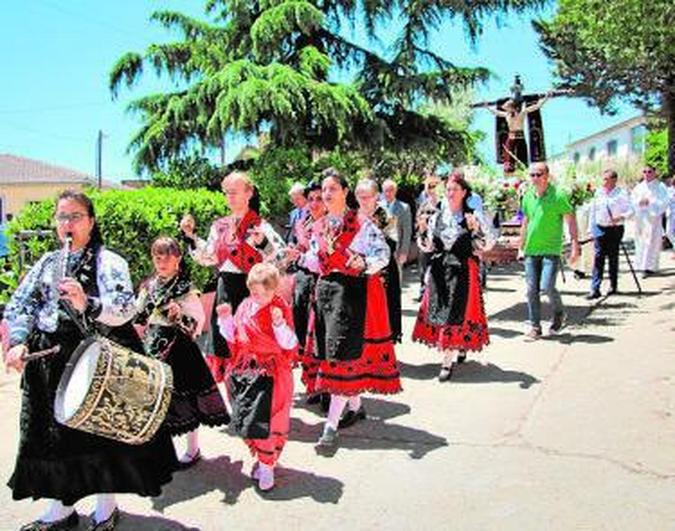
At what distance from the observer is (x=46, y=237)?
28.8 feet

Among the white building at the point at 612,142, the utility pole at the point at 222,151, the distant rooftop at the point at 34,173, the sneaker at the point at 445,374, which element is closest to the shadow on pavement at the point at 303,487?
the sneaker at the point at 445,374

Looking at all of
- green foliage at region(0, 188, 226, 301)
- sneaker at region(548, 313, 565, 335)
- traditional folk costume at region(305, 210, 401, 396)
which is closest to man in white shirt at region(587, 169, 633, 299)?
sneaker at region(548, 313, 565, 335)

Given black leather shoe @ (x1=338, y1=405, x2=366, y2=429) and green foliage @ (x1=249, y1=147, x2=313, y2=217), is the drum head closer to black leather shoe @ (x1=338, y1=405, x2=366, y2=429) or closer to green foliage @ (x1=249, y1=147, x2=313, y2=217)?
black leather shoe @ (x1=338, y1=405, x2=366, y2=429)

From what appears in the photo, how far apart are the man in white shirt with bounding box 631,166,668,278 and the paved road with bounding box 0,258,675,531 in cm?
701

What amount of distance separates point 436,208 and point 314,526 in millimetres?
4258

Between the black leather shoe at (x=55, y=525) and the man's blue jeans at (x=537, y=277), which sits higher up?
the man's blue jeans at (x=537, y=277)

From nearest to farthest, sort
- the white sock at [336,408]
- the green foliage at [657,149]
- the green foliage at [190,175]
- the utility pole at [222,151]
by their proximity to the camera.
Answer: the white sock at [336,408] → the utility pole at [222,151] → the green foliage at [190,175] → the green foliage at [657,149]

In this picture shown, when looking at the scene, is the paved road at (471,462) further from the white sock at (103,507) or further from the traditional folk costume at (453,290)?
the traditional folk costume at (453,290)

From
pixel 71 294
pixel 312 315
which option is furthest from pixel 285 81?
pixel 71 294

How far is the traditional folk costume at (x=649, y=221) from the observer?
14.4 m

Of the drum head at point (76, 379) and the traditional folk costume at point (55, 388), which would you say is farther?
the traditional folk costume at point (55, 388)

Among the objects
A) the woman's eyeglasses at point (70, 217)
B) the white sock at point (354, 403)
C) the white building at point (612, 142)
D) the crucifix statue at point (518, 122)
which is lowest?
the white sock at point (354, 403)

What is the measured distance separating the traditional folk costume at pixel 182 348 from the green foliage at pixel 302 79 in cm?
966

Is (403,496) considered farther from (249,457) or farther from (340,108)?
(340,108)
